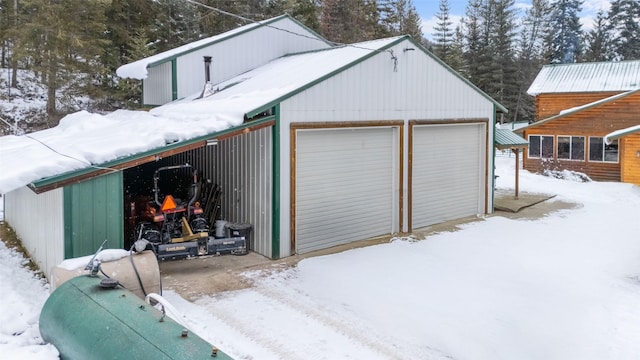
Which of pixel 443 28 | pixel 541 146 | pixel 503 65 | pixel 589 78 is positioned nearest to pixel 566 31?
pixel 443 28

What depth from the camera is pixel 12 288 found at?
22.8 ft

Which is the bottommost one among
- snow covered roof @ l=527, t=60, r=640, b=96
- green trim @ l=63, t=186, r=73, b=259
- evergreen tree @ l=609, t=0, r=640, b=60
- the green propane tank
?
the green propane tank

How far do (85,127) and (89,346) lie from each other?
24.6 feet

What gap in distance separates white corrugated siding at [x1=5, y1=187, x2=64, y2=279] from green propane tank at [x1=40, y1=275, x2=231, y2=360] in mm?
2251

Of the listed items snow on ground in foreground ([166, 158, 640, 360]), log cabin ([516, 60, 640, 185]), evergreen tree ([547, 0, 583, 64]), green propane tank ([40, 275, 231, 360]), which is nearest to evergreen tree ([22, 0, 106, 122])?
snow on ground in foreground ([166, 158, 640, 360])

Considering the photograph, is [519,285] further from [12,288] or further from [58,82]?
[58,82]

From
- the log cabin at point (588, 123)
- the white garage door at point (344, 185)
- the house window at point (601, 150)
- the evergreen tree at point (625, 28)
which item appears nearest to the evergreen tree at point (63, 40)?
the white garage door at point (344, 185)

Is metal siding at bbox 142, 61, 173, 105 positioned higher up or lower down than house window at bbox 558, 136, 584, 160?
higher up

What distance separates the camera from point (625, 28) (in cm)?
4828

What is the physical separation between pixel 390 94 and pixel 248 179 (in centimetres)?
352

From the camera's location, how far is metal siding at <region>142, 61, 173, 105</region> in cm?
1351

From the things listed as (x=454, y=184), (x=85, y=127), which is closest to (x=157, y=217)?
(x=85, y=127)

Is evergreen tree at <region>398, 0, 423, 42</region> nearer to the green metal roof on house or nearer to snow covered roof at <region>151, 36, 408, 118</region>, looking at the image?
the green metal roof on house

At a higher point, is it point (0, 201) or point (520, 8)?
point (520, 8)
